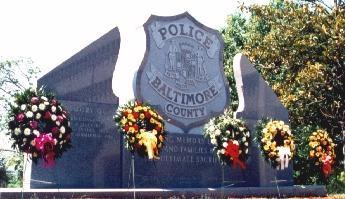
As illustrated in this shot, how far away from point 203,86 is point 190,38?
155 centimetres

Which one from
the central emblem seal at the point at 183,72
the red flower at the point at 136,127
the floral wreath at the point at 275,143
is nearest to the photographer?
the red flower at the point at 136,127

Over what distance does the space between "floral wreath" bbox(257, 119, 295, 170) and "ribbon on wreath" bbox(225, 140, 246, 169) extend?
4.33ft

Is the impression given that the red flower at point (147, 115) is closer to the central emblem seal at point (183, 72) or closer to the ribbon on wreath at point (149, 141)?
the ribbon on wreath at point (149, 141)

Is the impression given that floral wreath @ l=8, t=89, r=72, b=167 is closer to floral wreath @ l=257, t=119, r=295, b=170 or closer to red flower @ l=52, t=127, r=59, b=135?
red flower @ l=52, t=127, r=59, b=135

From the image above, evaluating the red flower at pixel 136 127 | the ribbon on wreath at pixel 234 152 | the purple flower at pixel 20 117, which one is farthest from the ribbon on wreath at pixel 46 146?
the ribbon on wreath at pixel 234 152

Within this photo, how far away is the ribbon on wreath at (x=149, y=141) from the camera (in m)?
11.7

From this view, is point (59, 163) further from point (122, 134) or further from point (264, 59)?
point (264, 59)

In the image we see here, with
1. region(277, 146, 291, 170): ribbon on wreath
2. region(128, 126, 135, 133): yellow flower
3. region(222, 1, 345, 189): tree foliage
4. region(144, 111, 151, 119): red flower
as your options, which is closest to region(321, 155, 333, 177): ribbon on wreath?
region(277, 146, 291, 170): ribbon on wreath

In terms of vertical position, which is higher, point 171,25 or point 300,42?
point 300,42

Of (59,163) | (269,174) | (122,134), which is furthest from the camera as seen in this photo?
(269,174)

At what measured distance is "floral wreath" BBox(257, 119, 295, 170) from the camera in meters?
14.8

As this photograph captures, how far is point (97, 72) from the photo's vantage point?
44.3 ft

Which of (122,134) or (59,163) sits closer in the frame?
(59,163)

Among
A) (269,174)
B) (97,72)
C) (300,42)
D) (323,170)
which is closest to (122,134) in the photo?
(97,72)
